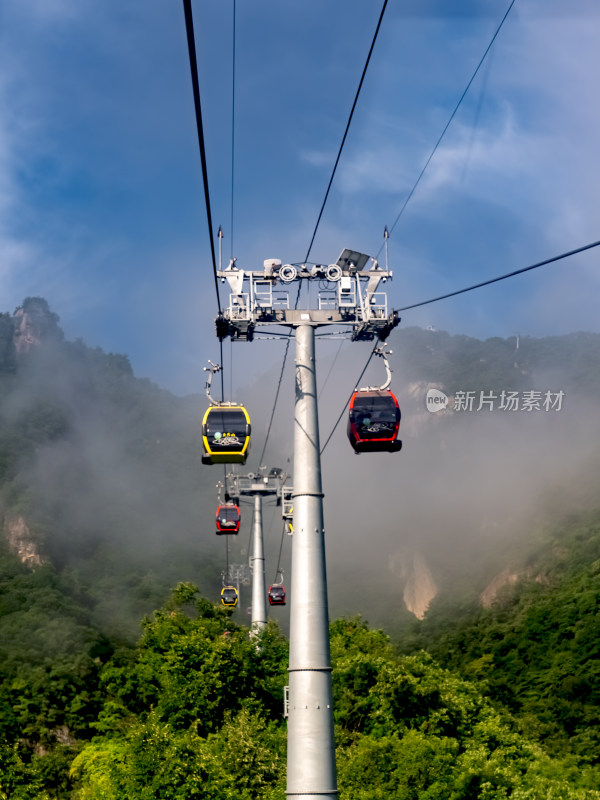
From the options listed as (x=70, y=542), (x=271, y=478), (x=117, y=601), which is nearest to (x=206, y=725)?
(x=271, y=478)

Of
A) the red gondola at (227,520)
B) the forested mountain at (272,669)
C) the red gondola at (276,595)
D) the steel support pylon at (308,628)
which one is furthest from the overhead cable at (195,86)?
the red gondola at (276,595)

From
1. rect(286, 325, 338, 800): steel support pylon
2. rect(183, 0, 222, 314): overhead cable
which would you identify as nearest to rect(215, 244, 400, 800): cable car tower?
rect(286, 325, 338, 800): steel support pylon

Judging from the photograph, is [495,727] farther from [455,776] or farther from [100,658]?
[100,658]

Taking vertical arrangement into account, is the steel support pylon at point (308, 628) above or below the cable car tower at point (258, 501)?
below

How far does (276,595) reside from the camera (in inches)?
2516

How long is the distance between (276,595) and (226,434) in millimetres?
43925

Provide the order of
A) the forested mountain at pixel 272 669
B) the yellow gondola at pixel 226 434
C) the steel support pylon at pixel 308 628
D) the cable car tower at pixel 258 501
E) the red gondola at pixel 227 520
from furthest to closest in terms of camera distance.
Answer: the cable car tower at pixel 258 501, the red gondola at pixel 227 520, the forested mountain at pixel 272 669, the yellow gondola at pixel 226 434, the steel support pylon at pixel 308 628

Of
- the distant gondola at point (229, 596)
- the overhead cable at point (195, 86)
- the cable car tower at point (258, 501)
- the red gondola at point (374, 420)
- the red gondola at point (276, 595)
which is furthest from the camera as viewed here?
the distant gondola at point (229, 596)

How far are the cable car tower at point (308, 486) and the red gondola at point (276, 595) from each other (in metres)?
44.5

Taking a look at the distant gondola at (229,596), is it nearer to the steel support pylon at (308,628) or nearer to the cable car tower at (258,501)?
the cable car tower at (258,501)

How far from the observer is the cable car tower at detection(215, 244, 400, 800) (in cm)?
1598

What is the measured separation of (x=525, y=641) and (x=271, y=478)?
66.2m

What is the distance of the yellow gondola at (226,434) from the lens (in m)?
21.8

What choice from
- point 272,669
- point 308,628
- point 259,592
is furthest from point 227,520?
point 308,628
